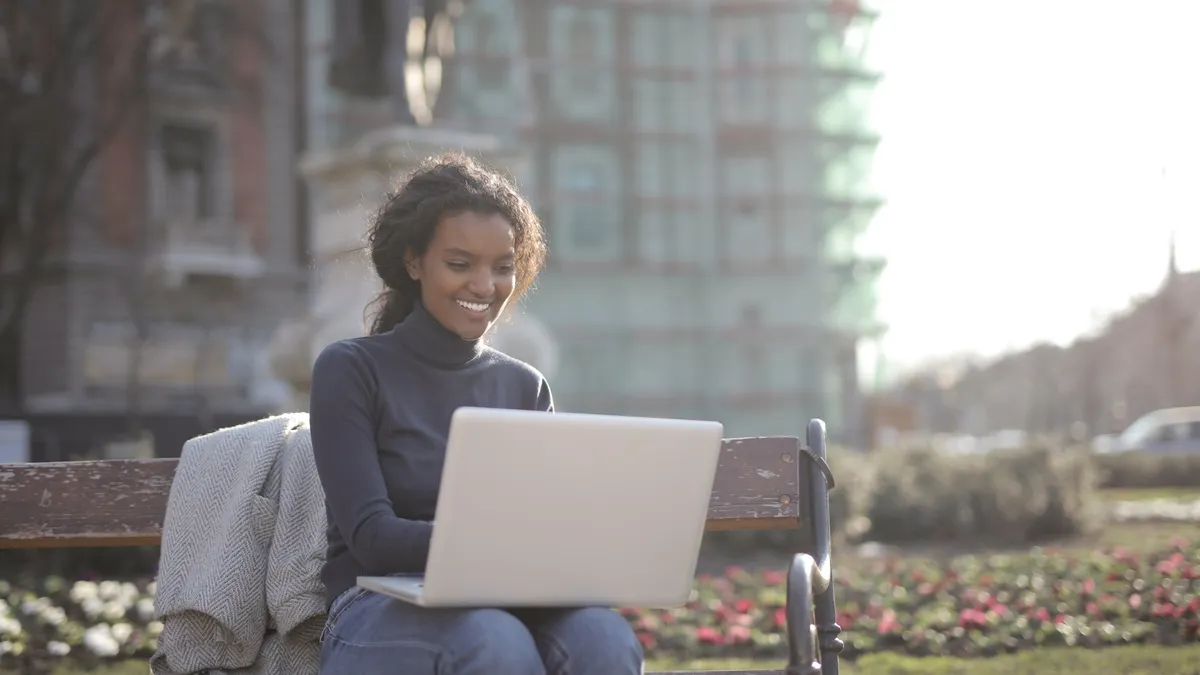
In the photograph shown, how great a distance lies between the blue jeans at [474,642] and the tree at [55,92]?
1857 centimetres

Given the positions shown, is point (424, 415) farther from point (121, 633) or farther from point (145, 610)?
point (145, 610)

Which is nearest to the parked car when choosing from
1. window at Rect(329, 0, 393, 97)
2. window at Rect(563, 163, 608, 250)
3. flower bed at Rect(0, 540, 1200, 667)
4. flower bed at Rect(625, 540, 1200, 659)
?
window at Rect(563, 163, 608, 250)

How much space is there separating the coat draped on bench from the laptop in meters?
0.55

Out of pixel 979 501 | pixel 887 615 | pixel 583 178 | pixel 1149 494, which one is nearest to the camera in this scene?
pixel 887 615

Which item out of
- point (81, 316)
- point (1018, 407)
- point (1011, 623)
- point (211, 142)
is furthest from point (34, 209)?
point (1018, 407)

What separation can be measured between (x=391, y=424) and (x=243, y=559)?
1.46 ft

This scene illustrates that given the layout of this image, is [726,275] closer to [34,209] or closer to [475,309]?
[34,209]

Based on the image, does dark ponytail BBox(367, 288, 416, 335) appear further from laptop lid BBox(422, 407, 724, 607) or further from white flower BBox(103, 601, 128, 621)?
white flower BBox(103, 601, 128, 621)

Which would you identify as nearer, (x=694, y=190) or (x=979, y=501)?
(x=979, y=501)

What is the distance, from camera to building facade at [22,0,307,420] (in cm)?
2555

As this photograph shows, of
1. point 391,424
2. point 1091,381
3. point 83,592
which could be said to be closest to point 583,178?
point 1091,381

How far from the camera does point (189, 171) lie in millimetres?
27672

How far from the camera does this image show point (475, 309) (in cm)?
293

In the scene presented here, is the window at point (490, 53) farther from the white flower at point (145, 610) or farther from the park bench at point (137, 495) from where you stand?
the park bench at point (137, 495)
